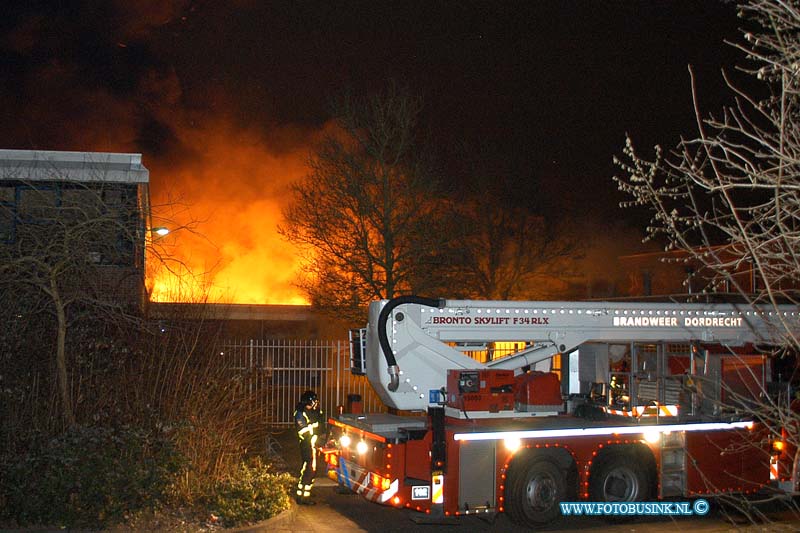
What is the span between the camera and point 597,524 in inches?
388

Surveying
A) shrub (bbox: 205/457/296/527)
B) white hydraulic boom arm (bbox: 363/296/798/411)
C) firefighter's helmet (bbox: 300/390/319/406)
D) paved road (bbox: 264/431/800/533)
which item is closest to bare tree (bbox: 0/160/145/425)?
shrub (bbox: 205/457/296/527)

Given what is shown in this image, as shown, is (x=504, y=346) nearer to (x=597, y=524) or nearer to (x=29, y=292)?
(x=597, y=524)

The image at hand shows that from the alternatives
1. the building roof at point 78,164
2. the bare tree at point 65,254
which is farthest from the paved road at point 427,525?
the building roof at point 78,164

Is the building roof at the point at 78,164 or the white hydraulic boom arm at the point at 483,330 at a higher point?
the building roof at the point at 78,164

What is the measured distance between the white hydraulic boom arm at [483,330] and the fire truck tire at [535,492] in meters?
1.41

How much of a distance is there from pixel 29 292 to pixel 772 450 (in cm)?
961

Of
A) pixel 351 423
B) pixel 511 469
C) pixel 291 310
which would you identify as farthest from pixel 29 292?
pixel 291 310

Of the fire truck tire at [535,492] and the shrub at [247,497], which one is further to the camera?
the fire truck tire at [535,492]

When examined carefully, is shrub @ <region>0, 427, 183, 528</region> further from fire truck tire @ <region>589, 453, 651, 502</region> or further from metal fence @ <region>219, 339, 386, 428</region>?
metal fence @ <region>219, 339, 386, 428</region>

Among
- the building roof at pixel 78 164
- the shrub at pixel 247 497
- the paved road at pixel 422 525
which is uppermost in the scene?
the building roof at pixel 78 164

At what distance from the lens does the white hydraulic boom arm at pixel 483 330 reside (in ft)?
32.1

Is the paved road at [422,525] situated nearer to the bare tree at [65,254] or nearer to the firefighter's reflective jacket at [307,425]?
the firefighter's reflective jacket at [307,425]

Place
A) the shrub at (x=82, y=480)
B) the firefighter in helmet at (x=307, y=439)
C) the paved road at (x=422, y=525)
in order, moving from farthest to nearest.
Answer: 1. the firefighter in helmet at (x=307, y=439)
2. the paved road at (x=422, y=525)
3. the shrub at (x=82, y=480)

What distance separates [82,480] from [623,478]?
6317mm
